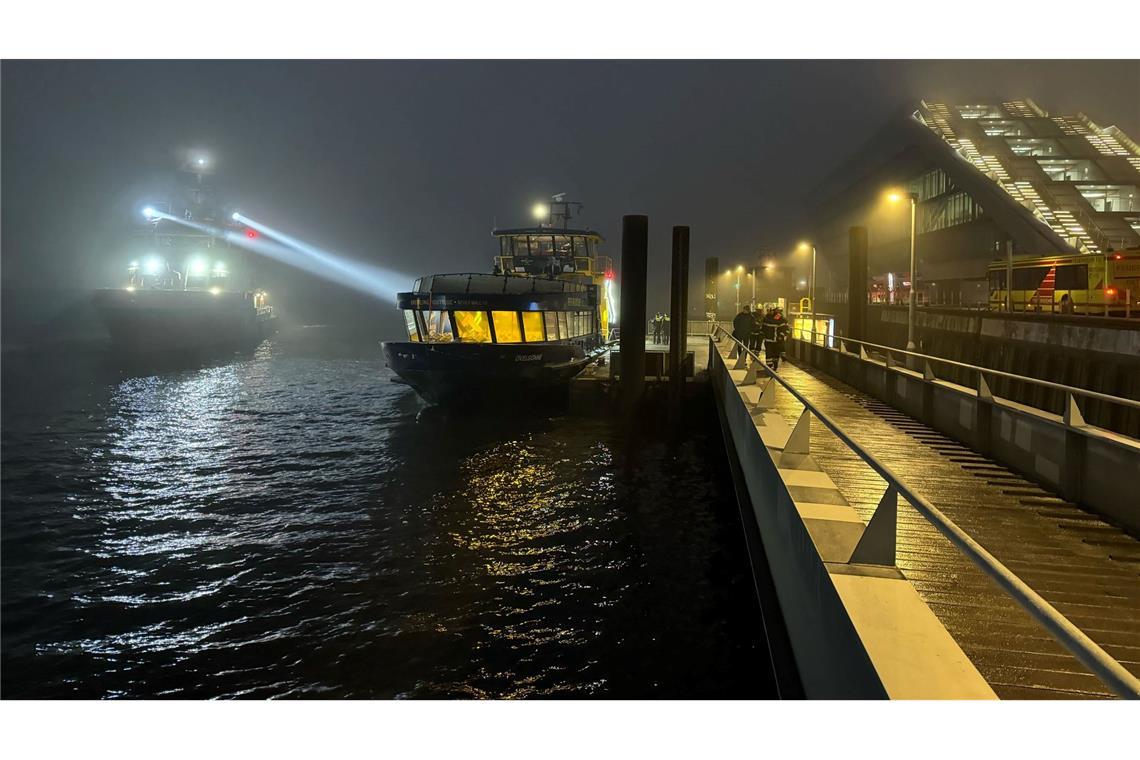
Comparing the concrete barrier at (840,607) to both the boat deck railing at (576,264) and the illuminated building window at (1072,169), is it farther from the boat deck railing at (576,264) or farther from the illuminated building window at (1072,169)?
the illuminated building window at (1072,169)

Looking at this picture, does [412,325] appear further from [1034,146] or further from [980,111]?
[980,111]

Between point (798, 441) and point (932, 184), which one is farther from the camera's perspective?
point (932, 184)

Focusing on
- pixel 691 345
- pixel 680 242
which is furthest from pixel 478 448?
pixel 691 345

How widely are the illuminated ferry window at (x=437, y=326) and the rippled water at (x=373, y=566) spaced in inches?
192

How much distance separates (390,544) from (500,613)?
3871 mm

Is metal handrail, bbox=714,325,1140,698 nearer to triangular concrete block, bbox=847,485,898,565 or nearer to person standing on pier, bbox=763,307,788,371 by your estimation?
triangular concrete block, bbox=847,485,898,565

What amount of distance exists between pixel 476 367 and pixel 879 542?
2190 cm

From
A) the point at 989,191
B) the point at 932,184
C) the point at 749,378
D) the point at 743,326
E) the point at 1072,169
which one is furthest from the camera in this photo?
the point at 932,184

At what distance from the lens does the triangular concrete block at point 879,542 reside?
4582 millimetres

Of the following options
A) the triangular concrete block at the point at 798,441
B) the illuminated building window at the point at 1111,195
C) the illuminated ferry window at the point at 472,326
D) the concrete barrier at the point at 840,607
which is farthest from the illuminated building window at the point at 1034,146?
the concrete barrier at the point at 840,607

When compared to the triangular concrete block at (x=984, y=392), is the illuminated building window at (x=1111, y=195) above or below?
above

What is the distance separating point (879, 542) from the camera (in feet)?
15.2

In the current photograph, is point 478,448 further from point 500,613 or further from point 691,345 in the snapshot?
point 691,345

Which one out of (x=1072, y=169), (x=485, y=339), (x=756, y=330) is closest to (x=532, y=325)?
(x=485, y=339)
